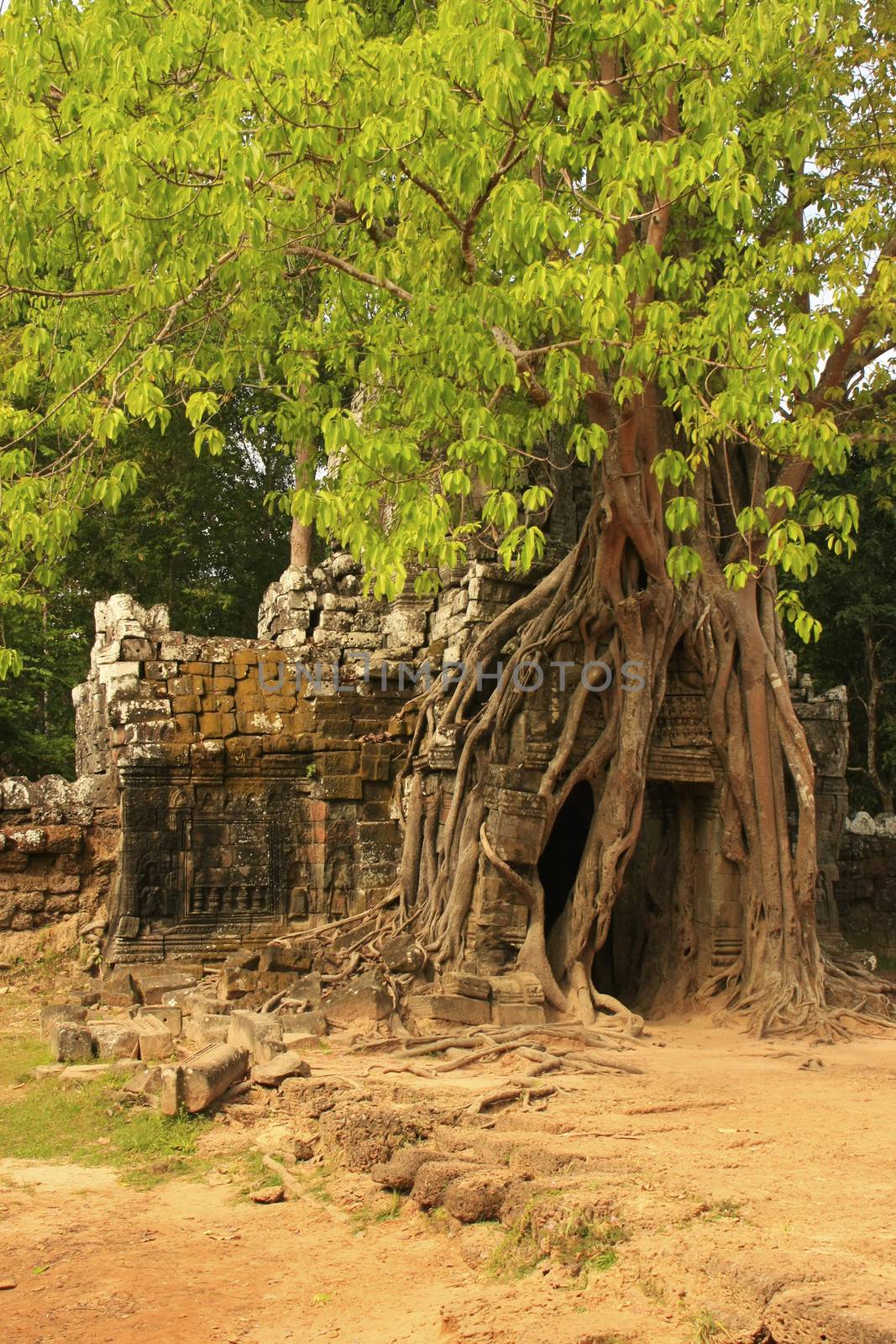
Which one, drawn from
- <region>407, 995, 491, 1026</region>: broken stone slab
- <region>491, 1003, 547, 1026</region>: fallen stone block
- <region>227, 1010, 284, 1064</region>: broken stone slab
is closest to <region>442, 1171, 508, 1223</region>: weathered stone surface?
<region>227, 1010, 284, 1064</region>: broken stone slab

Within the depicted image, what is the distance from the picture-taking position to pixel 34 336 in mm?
8125

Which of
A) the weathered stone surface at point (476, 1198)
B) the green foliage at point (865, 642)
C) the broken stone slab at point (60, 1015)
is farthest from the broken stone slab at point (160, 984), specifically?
the green foliage at point (865, 642)

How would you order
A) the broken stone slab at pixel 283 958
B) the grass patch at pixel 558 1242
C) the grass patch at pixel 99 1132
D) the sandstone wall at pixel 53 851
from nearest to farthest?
the grass patch at pixel 558 1242 < the grass patch at pixel 99 1132 < the broken stone slab at pixel 283 958 < the sandstone wall at pixel 53 851

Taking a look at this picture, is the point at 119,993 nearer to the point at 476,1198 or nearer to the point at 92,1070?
the point at 92,1070

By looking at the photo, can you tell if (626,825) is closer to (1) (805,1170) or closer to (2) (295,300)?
(1) (805,1170)

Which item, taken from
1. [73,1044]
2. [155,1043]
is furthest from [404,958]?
[73,1044]

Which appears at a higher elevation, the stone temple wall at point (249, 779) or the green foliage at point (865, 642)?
the green foliage at point (865, 642)

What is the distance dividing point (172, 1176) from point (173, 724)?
18.5 feet

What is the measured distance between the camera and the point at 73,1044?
7.64 m

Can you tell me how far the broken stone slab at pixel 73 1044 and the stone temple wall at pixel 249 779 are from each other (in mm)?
2811

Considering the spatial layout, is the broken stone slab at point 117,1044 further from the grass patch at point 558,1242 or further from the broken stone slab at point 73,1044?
the grass patch at point 558,1242

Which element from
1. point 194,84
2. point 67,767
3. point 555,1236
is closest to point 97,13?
point 194,84

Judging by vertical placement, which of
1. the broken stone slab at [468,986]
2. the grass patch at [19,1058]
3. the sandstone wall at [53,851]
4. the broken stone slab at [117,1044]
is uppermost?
the sandstone wall at [53,851]

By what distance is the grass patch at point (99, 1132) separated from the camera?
5.87 m
